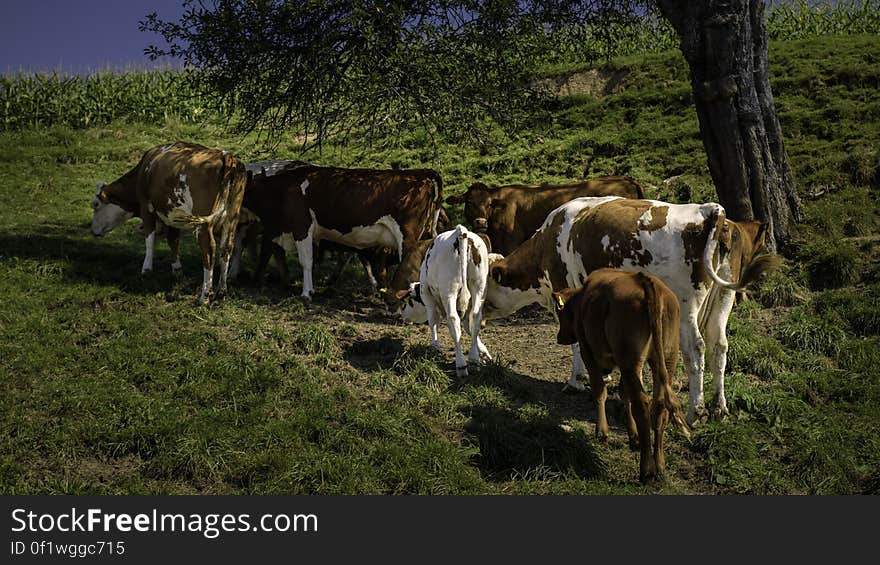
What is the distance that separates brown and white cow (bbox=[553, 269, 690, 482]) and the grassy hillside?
1.96 ft

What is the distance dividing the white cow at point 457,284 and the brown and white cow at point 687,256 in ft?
3.94

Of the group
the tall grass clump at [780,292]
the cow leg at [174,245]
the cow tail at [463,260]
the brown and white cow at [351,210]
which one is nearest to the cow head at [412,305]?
the cow tail at [463,260]

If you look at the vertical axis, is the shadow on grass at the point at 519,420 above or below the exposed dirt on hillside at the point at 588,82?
below

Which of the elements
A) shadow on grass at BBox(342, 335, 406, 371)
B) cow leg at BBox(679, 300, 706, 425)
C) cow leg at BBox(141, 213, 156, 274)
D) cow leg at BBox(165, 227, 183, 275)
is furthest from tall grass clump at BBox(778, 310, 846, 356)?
cow leg at BBox(141, 213, 156, 274)

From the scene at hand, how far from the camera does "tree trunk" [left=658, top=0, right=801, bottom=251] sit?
14406 mm

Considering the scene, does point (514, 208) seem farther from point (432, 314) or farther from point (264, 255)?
point (264, 255)

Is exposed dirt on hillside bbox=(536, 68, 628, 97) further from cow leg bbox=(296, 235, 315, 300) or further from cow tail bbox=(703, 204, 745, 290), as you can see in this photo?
cow tail bbox=(703, 204, 745, 290)

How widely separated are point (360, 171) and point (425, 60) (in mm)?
2102

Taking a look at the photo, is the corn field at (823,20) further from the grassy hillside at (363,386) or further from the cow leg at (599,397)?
the cow leg at (599,397)

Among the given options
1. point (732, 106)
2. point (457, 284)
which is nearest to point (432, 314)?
point (457, 284)

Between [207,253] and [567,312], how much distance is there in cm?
654

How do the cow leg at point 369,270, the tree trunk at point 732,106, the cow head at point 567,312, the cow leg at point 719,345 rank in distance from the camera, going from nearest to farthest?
the cow head at point 567,312
the cow leg at point 719,345
the tree trunk at point 732,106
the cow leg at point 369,270

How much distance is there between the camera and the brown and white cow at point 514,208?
49.5 feet

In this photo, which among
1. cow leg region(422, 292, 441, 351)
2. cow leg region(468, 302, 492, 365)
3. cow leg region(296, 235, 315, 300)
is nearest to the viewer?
cow leg region(468, 302, 492, 365)
